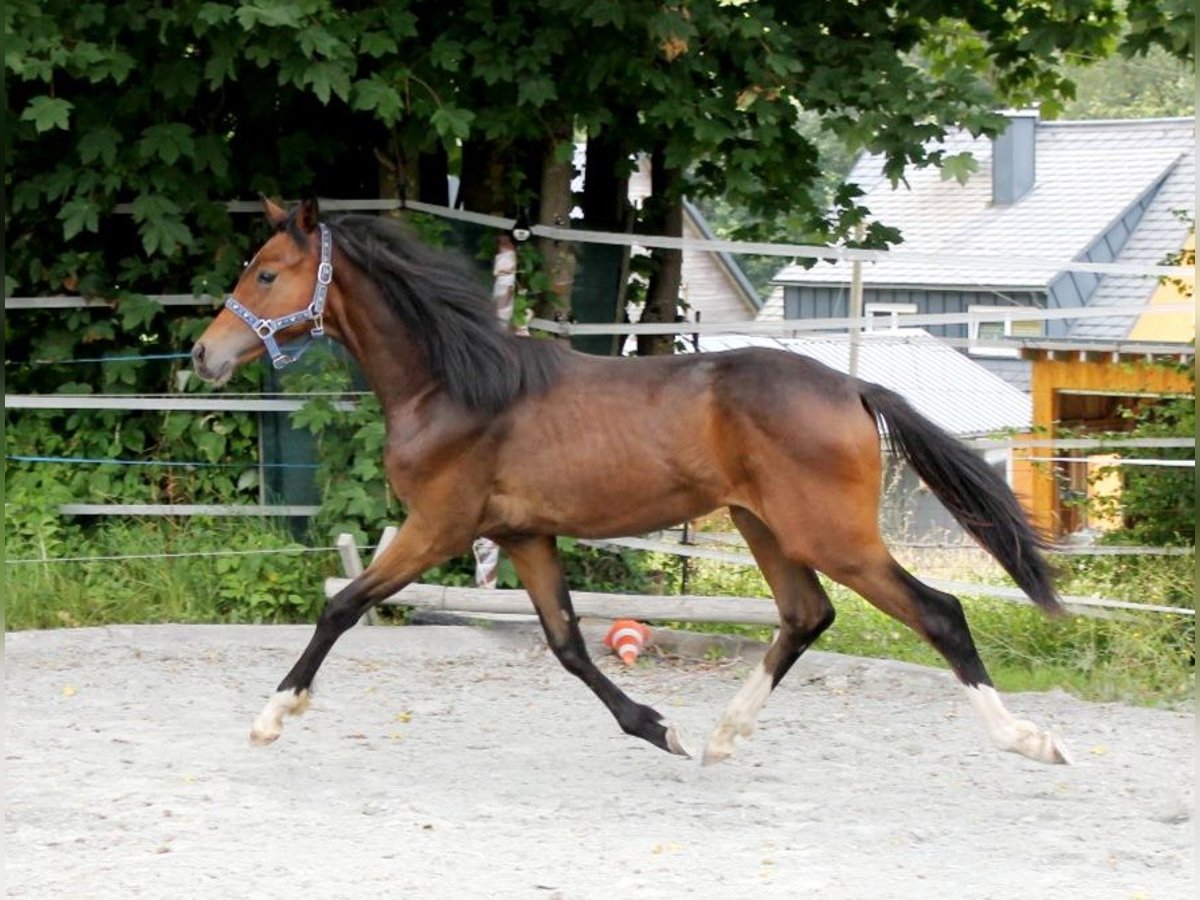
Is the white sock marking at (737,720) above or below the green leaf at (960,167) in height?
below

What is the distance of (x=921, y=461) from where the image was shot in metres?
6.45

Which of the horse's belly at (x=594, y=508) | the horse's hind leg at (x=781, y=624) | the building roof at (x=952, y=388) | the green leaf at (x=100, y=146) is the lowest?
the horse's hind leg at (x=781, y=624)

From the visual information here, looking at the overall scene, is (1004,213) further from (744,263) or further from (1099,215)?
(744,263)

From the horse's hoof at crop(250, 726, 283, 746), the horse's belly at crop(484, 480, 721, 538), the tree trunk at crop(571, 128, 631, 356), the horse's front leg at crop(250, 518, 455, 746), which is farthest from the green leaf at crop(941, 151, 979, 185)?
the horse's hoof at crop(250, 726, 283, 746)

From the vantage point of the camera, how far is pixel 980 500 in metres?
6.45

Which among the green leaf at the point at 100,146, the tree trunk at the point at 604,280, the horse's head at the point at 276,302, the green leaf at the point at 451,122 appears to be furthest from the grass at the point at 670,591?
the horse's head at the point at 276,302

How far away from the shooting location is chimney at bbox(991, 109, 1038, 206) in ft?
123

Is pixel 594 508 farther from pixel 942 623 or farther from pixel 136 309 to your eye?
pixel 136 309

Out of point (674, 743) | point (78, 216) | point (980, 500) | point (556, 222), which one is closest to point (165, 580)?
point (78, 216)

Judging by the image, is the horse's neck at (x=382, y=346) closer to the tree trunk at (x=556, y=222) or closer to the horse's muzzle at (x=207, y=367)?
the horse's muzzle at (x=207, y=367)

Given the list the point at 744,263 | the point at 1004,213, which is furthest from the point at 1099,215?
the point at 744,263

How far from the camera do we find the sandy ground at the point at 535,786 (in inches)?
204

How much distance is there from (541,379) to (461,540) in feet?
2.16

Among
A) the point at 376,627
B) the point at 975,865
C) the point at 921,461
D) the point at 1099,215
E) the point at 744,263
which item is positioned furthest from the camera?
the point at 744,263
